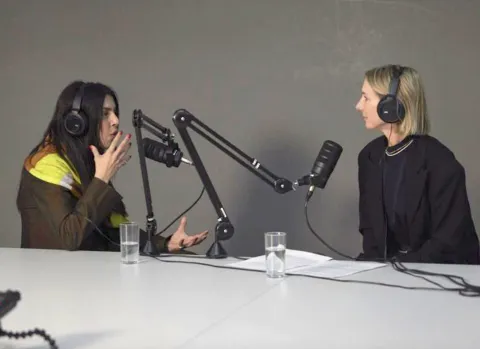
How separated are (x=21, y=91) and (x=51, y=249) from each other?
1.33 meters

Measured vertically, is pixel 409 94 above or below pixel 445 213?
above

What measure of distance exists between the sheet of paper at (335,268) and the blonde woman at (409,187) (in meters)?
0.35

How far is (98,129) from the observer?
7.22 ft

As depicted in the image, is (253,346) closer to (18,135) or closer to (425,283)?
(425,283)

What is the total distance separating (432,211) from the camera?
221cm

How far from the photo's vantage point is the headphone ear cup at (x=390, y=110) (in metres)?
2.16

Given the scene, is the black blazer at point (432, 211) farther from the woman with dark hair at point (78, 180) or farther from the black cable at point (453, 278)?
the woman with dark hair at point (78, 180)

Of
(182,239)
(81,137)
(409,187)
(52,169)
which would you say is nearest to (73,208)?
(52,169)

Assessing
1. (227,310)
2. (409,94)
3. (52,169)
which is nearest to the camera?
(227,310)

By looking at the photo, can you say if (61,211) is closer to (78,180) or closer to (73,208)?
(73,208)

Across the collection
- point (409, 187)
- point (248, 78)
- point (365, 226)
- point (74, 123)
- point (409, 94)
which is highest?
point (248, 78)

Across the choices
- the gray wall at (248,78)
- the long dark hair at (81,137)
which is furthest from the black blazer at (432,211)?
the long dark hair at (81,137)

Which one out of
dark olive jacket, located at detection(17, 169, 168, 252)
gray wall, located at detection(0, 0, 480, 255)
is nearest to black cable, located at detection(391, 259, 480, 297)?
dark olive jacket, located at detection(17, 169, 168, 252)

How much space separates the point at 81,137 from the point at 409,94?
1.11m
